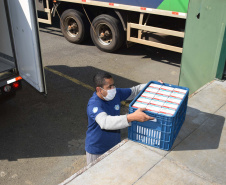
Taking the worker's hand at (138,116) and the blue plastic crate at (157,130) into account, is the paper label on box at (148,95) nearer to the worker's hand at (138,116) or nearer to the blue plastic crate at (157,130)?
the blue plastic crate at (157,130)

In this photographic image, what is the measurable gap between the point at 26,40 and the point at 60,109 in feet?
5.75

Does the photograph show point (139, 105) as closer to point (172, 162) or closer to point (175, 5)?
point (172, 162)

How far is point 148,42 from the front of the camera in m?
8.46

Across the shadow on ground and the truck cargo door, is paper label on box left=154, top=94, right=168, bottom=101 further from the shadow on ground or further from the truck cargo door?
the truck cargo door

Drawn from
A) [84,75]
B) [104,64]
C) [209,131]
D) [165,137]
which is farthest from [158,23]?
[165,137]

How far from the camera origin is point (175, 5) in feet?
24.1

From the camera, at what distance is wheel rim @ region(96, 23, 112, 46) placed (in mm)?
9438

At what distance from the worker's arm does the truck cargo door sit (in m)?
2.46

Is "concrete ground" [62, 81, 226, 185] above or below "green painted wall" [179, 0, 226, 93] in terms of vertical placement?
below

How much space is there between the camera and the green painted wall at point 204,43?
5.42m

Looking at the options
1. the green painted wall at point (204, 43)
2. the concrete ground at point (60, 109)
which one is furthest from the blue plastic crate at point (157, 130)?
the green painted wall at point (204, 43)

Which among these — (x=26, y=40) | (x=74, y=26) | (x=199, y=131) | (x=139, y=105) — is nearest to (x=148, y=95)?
(x=139, y=105)

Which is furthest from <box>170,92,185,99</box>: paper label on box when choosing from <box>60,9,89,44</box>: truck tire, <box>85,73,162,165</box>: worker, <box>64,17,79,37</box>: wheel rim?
<box>64,17,79,37</box>: wheel rim

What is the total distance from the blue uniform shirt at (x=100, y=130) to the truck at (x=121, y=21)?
477 cm
